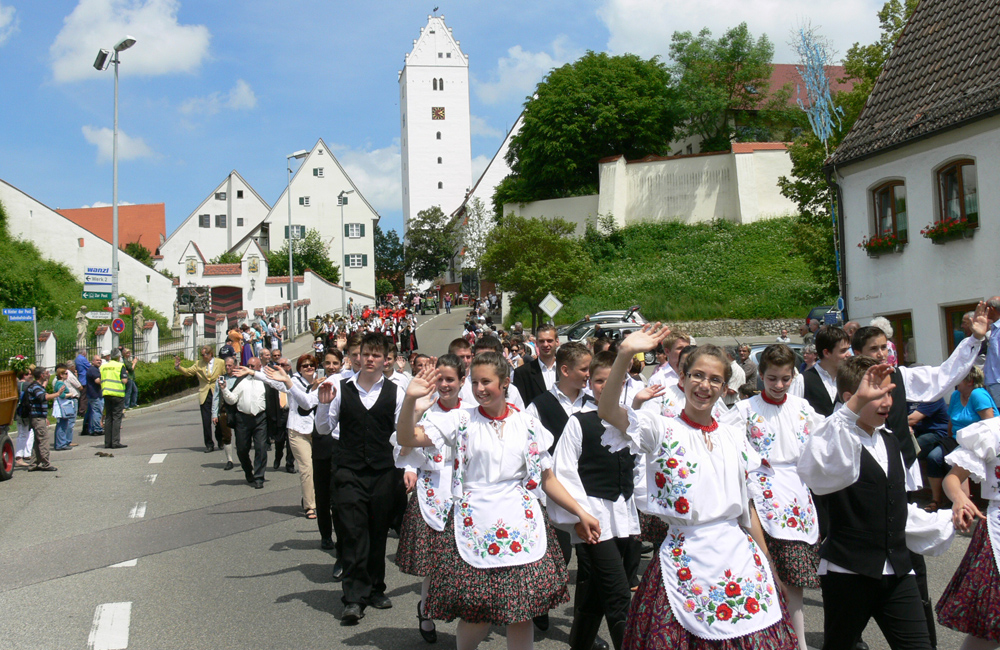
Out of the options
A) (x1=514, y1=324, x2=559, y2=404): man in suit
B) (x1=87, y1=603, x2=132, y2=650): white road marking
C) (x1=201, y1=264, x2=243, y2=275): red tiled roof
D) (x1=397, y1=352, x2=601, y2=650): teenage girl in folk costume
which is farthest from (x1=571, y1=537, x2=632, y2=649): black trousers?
(x1=201, y1=264, x2=243, y2=275): red tiled roof

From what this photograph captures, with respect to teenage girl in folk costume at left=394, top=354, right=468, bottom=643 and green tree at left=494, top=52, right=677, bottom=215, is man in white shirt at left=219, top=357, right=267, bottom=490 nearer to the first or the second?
teenage girl in folk costume at left=394, top=354, right=468, bottom=643

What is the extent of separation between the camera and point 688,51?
5559cm

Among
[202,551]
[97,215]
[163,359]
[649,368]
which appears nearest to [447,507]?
[202,551]

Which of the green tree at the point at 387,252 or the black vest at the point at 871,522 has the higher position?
the green tree at the point at 387,252

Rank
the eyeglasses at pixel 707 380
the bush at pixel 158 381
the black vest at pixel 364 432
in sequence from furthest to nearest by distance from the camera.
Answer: the bush at pixel 158 381
the black vest at pixel 364 432
the eyeglasses at pixel 707 380

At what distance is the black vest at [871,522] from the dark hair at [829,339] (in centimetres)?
189

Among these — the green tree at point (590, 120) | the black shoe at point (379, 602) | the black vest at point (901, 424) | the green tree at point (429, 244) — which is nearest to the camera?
the black vest at point (901, 424)

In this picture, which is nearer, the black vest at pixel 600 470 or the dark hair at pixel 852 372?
the dark hair at pixel 852 372

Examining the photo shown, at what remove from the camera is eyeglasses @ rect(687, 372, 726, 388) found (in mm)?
3654

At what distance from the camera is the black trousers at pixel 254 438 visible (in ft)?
38.0

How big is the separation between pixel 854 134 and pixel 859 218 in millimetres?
1999

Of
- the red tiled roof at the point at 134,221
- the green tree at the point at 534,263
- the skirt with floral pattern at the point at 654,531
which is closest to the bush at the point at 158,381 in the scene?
the green tree at the point at 534,263

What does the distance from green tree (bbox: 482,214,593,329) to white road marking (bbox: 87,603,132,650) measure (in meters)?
33.6

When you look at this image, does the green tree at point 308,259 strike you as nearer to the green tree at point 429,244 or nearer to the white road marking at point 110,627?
the green tree at point 429,244
